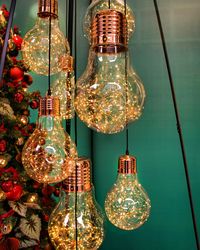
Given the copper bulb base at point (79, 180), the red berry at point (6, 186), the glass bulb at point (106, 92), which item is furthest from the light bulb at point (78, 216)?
the red berry at point (6, 186)

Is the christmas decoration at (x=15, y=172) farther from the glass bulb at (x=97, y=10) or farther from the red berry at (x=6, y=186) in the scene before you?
the glass bulb at (x=97, y=10)

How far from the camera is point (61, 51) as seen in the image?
3.33 ft

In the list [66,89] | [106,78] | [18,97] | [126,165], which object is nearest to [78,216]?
[126,165]

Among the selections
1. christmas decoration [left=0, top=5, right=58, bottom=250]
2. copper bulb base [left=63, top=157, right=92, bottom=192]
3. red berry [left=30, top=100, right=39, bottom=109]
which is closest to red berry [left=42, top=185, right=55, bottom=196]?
christmas decoration [left=0, top=5, right=58, bottom=250]

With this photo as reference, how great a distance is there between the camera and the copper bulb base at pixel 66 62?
965mm

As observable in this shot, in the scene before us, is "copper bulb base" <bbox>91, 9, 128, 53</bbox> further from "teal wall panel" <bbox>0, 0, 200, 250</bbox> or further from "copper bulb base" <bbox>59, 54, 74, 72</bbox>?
"teal wall panel" <bbox>0, 0, 200, 250</bbox>

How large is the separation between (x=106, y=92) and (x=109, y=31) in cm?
11

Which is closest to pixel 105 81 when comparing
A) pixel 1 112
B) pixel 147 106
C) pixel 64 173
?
pixel 64 173

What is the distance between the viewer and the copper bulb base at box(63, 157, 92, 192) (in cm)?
72

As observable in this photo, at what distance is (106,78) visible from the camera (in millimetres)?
657

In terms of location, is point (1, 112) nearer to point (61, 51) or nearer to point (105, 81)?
point (61, 51)

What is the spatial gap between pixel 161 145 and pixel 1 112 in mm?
1546

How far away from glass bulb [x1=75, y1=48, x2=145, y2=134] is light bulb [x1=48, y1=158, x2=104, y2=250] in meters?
0.10

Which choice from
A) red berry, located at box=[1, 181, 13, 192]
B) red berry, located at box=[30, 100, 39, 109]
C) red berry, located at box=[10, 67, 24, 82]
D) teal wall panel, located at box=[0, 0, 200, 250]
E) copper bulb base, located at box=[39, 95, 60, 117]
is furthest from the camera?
teal wall panel, located at box=[0, 0, 200, 250]
